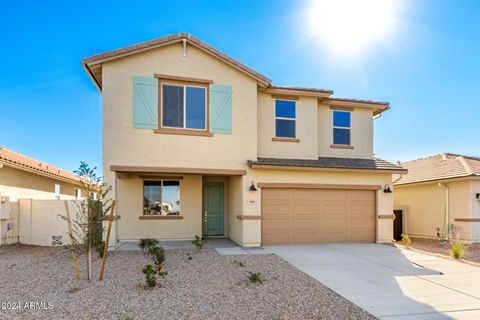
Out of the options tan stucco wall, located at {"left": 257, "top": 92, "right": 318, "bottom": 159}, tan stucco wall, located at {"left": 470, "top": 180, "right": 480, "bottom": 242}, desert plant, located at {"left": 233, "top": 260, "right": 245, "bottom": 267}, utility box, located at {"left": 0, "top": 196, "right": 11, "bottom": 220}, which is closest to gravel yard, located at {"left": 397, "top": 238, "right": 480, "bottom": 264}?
tan stucco wall, located at {"left": 470, "top": 180, "right": 480, "bottom": 242}

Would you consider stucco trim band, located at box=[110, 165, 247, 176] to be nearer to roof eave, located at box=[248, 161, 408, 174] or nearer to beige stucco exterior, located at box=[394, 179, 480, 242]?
roof eave, located at box=[248, 161, 408, 174]

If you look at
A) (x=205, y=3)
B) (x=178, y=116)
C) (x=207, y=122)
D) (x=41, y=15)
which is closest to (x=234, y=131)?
(x=207, y=122)

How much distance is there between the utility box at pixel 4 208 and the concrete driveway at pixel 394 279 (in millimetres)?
10262

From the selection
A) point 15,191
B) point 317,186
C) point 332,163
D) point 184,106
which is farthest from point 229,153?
point 15,191

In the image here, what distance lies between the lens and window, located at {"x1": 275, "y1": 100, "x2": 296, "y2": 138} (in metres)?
12.1

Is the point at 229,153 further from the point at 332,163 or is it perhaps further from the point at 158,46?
the point at 158,46

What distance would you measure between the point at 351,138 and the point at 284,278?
8.31 metres

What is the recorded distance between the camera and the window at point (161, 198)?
40.8ft

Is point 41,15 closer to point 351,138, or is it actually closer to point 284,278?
point 284,278

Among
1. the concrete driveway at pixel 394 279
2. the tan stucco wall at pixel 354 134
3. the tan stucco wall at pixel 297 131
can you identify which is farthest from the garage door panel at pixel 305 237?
the tan stucco wall at pixel 354 134

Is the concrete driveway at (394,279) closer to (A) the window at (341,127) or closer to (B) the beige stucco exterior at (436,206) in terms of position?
(A) the window at (341,127)

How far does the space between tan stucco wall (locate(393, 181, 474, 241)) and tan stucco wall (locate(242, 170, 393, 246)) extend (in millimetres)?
4008

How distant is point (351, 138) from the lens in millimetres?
13242

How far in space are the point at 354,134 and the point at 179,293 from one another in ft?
34.4
